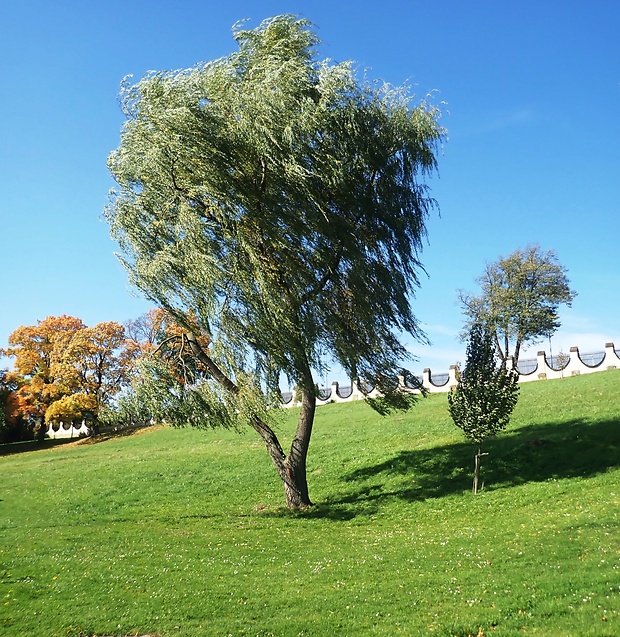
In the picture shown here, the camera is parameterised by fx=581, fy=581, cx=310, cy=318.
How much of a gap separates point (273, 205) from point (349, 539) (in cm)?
1044

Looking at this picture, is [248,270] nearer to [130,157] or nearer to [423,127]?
[130,157]

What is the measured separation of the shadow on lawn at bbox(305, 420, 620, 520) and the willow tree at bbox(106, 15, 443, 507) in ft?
14.3

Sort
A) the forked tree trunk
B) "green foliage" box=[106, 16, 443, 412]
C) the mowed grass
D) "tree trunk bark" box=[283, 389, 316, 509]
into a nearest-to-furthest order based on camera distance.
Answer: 1. the mowed grass
2. "green foliage" box=[106, 16, 443, 412]
3. the forked tree trunk
4. "tree trunk bark" box=[283, 389, 316, 509]

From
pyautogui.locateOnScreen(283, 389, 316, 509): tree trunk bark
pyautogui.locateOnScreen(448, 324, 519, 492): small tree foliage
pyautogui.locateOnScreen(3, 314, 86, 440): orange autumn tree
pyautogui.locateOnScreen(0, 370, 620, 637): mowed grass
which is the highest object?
pyautogui.locateOnScreen(3, 314, 86, 440): orange autumn tree

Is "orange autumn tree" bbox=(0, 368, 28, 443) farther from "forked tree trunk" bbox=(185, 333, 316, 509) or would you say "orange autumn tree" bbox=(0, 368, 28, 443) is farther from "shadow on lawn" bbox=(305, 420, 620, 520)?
"shadow on lawn" bbox=(305, 420, 620, 520)

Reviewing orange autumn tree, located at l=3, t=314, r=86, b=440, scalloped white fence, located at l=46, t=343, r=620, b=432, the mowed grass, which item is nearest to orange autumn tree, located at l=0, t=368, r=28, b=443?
orange autumn tree, located at l=3, t=314, r=86, b=440

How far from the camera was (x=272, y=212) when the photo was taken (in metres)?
18.7

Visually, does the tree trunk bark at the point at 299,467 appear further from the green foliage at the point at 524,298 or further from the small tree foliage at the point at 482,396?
the green foliage at the point at 524,298

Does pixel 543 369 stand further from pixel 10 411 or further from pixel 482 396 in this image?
pixel 10 411

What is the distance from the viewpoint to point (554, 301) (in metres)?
63.6

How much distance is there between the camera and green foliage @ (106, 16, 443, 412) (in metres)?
18.3

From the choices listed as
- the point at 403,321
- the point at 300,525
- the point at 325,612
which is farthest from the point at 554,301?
the point at 325,612

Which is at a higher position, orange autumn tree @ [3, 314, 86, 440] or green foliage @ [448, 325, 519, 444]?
orange autumn tree @ [3, 314, 86, 440]

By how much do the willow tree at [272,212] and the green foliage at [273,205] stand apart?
46mm
